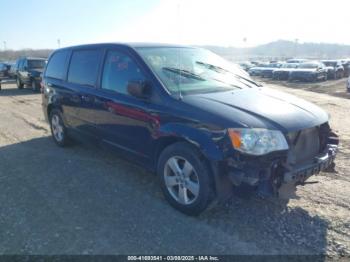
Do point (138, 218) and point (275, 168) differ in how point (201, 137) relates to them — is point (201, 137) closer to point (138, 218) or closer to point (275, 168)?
point (275, 168)

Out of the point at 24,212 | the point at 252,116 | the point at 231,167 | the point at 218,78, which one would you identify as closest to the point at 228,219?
the point at 231,167

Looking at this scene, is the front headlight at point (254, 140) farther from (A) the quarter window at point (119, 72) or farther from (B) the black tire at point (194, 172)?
(A) the quarter window at point (119, 72)

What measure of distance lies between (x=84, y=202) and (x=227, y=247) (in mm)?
1828

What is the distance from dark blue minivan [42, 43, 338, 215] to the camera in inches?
120

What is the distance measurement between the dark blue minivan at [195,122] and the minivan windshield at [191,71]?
0.01 meters

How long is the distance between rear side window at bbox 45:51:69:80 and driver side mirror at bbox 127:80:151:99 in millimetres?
2506

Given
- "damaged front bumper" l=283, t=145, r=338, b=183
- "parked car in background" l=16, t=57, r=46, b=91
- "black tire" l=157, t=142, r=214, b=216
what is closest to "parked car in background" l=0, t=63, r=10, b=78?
"parked car in background" l=16, t=57, r=46, b=91

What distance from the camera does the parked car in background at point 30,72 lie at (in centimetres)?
1664

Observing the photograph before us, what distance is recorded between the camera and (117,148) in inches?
175

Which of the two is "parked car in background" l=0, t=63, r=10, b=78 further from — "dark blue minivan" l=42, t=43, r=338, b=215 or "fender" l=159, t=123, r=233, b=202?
"fender" l=159, t=123, r=233, b=202

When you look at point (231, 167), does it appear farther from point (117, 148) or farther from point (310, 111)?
point (117, 148)

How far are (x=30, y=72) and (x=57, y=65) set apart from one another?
1214cm

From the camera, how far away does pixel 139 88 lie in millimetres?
3635

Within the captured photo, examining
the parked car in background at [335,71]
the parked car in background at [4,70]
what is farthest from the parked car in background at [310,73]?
the parked car in background at [4,70]
